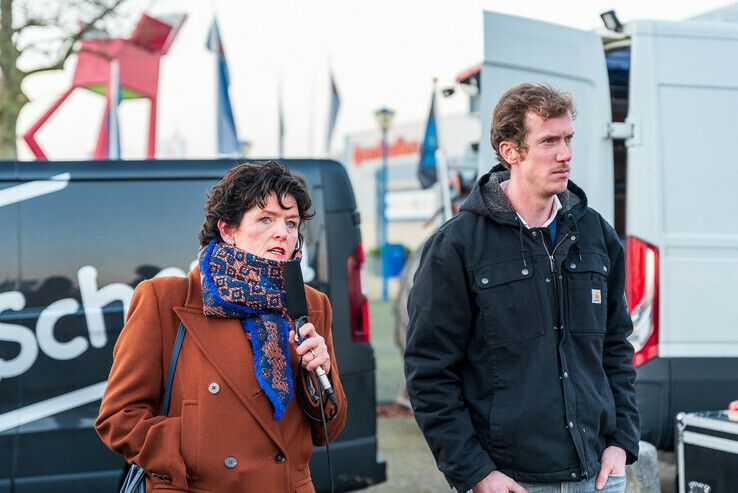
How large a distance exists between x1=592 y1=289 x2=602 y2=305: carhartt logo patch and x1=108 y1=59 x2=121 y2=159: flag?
888 centimetres

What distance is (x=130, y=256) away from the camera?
13.8ft

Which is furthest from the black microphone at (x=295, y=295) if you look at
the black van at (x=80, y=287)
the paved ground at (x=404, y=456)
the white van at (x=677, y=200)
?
the paved ground at (x=404, y=456)

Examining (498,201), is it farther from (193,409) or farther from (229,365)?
(193,409)

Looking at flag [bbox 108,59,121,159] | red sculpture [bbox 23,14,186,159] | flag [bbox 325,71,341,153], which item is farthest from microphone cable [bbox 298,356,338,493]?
flag [bbox 325,71,341,153]

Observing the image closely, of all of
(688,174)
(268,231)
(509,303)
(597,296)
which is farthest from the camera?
(688,174)

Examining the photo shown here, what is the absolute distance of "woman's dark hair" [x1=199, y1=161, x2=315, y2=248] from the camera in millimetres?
2350

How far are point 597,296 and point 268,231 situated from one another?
101 centimetres

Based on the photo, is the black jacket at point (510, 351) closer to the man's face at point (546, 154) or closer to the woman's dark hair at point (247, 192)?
the man's face at point (546, 154)

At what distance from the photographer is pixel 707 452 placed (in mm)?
3795

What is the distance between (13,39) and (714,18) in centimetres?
1079

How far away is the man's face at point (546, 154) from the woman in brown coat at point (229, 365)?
677 mm

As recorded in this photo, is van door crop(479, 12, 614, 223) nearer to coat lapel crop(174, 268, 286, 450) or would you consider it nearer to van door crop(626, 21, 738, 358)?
van door crop(626, 21, 738, 358)

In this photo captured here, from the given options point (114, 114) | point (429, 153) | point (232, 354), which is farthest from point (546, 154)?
point (114, 114)

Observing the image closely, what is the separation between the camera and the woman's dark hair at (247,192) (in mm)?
2350
